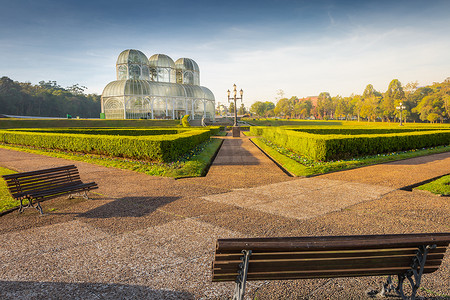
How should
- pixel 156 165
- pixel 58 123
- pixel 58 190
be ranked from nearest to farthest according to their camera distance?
pixel 58 190, pixel 156 165, pixel 58 123

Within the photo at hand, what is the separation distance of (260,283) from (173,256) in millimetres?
1210

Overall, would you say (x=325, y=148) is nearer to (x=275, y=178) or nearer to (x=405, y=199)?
(x=275, y=178)

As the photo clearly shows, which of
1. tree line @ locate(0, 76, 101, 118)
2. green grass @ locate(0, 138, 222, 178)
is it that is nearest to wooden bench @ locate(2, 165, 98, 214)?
green grass @ locate(0, 138, 222, 178)

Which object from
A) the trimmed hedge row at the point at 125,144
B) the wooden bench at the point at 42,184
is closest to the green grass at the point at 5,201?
the wooden bench at the point at 42,184

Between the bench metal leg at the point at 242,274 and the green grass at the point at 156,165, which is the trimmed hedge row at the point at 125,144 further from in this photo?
the bench metal leg at the point at 242,274

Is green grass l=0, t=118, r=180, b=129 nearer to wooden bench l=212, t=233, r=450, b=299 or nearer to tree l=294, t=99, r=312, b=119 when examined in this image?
wooden bench l=212, t=233, r=450, b=299

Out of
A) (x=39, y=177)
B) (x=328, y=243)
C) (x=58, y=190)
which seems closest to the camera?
(x=328, y=243)

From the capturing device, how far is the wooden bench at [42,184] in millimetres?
5418

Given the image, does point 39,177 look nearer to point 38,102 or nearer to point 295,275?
point 295,275

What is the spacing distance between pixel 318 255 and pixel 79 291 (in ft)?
8.07

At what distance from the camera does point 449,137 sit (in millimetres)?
17812

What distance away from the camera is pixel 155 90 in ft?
184

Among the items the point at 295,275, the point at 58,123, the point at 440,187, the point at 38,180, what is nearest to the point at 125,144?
the point at 38,180

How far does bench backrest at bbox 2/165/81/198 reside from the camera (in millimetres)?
5426
